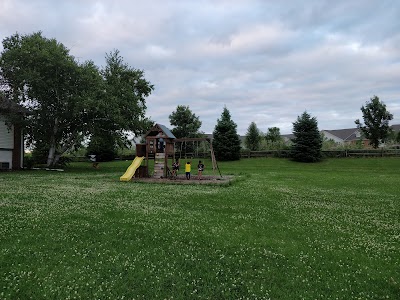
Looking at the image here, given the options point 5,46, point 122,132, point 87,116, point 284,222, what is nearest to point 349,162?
point 122,132

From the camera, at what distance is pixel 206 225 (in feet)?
31.6

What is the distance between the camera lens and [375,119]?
2029 inches

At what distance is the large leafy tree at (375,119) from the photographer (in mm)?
50719

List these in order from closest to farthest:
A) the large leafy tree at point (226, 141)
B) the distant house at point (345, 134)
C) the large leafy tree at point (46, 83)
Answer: the large leafy tree at point (46, 83) < the large leafy tree at point (226, 141) < the distant house at point (345, 134)

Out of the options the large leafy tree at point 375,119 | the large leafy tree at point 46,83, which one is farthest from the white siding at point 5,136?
the large leafy tree at point 375,119

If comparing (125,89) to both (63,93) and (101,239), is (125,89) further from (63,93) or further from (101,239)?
(101,239)

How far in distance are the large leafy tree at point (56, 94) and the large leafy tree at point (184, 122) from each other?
2640 cm

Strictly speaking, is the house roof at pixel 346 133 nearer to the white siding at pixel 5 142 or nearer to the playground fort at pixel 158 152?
the playground fort at pixel 158 152

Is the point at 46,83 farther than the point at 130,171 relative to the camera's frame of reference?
Yes

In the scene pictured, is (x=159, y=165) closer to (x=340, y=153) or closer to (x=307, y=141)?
(x=307, y=141)

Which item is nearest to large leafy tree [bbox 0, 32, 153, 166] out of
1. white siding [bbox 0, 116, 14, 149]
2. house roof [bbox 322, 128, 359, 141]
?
white siding [bbox 0, 116, 14, 149]

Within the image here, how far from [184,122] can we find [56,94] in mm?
33517

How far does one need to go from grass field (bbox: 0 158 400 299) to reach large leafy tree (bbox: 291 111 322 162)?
37.8 meters

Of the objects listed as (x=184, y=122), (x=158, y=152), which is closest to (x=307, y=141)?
(x=184, y=122)
